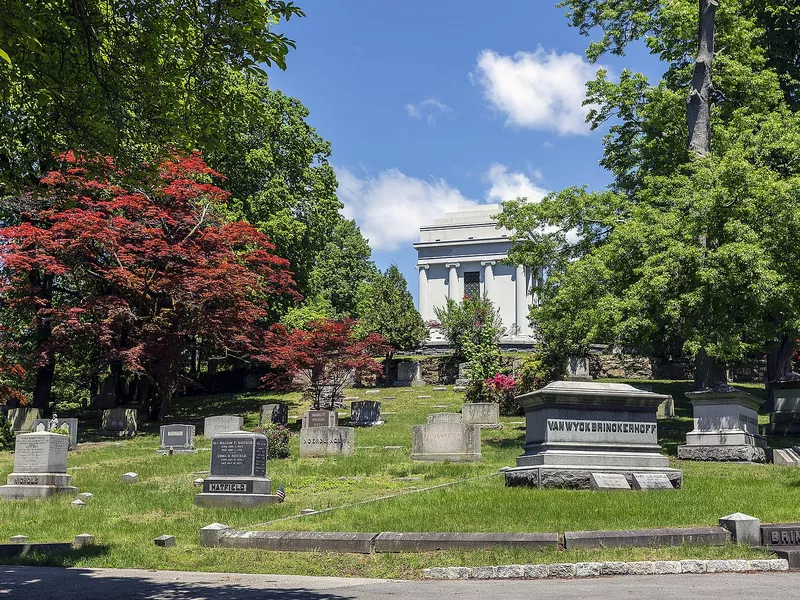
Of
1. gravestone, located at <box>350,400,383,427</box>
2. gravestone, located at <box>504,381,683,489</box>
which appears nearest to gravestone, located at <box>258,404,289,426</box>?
gravestone, located at <box>350,400,383,427</box>

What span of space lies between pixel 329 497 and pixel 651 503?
574 centimetres

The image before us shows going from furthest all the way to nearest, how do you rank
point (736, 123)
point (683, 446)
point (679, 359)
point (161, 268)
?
point (679, 359) < point (161, 268) < point (736, 123) < point (683, 446)

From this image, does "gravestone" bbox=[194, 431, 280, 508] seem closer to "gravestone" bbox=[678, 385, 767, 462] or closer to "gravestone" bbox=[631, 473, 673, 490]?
"gravestone" bbox=[631, 473, 673, 490]

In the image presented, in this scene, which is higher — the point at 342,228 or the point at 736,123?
the point at 342,228

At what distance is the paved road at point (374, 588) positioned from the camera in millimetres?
7762

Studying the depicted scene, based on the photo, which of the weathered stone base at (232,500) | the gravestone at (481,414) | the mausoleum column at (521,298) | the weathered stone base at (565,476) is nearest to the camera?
the weathered stone base at (565,476)

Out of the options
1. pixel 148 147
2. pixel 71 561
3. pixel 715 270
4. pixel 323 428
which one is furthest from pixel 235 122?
pixel 71 561

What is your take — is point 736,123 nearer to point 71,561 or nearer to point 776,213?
point 776,213

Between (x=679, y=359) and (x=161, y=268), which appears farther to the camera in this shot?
(x=679, y=359)

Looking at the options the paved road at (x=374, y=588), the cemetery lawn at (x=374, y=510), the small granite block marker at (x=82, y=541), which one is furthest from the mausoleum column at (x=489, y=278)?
the paved road at (x=374, y=588)

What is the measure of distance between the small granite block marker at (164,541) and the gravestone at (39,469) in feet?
22.8

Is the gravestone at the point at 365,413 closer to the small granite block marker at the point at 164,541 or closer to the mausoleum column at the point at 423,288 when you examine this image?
the small granite block marker at the point at 164,541

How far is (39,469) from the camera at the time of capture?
57.7 ft

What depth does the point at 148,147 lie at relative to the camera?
1134 cm
